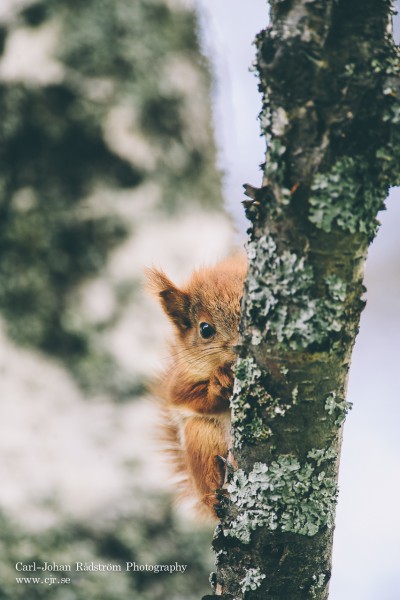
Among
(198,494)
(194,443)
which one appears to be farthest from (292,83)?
(198,494)

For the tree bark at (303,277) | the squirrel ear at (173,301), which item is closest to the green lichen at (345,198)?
the tree bark at (303,277)

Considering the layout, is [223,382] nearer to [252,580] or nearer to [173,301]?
[173,301]

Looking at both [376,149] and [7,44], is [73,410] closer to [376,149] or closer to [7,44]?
[7,44]

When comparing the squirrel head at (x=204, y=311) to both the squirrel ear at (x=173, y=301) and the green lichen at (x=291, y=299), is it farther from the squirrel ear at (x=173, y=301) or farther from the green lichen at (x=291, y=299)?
the green lichen at (x=291, y=299)

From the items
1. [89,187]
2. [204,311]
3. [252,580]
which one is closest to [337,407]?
[252,580]

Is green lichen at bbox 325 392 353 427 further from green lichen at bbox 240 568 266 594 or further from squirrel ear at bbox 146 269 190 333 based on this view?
squirrel ear at bbox 146 269 190 333

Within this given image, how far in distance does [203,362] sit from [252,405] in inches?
25.7

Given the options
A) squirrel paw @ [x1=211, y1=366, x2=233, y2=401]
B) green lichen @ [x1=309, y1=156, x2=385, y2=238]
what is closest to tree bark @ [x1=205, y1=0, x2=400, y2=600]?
green lichen @ [x1=309, y1=156, x2=385, y2=238]

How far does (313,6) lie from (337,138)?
0.13 meters

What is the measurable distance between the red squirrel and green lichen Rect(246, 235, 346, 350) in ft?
1.96

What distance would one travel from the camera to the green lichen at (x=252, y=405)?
68cm

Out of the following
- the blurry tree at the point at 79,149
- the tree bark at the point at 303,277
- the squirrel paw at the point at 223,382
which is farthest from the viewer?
the blurry tree at the point at 79,149

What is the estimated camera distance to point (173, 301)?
1.46 metres

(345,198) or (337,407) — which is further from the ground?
(345,198)
